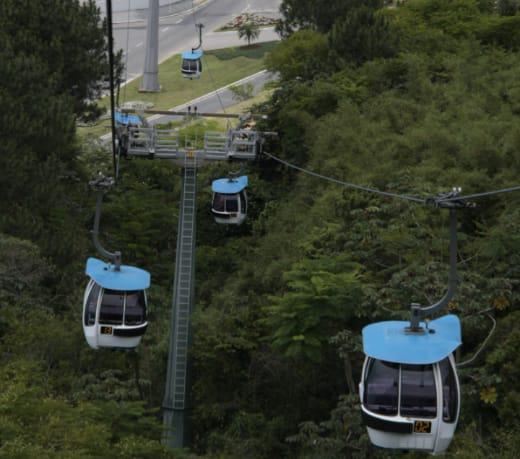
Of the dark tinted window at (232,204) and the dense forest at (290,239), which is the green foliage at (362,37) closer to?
the dense forest at (290,239)

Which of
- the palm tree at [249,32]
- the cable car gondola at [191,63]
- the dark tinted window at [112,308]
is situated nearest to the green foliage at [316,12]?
the cable car gondola at [191,63]

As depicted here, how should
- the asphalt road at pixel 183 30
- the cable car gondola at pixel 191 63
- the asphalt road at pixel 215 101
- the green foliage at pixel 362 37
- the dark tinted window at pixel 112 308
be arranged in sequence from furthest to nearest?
1. the asphalt road at pixel 183 30
2. the asphalt road at pixel 215 101
3. the cable car gondola at pixel 191 63
4. the green foliage at pixel 362 37
5. the dark tinted window at pixel 112 308

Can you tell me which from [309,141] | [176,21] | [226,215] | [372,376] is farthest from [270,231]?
[176,21]

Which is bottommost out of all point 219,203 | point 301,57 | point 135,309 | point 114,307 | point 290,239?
point 219,203

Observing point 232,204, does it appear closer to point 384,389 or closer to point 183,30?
point 384,389

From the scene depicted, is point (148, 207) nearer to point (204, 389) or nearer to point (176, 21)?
point (204, 389)

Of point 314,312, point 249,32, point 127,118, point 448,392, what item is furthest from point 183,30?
point 448,392
